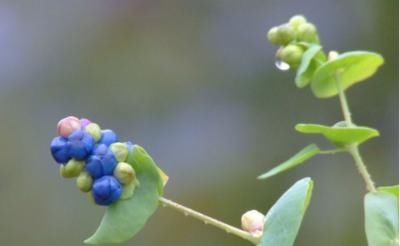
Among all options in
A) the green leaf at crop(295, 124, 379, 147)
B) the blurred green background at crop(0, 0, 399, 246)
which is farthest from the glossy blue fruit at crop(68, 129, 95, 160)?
the blurred green background at crop(0, 0, 399, 246)

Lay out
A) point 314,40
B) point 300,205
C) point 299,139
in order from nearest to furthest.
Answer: point 300,205 → point 314,40 → point 299,139

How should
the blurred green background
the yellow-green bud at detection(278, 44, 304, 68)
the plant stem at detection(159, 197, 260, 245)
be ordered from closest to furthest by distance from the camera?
the plant stem at detection(159, 197, 260, 245) < the yellow-green bud at detection(278, 44, 304, 68) < the blurred green background

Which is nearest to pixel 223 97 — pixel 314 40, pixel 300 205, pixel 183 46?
pixel 183 46

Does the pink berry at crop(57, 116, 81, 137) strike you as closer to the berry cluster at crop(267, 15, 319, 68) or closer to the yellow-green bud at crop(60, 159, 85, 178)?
the yellow-green bud at crop(60, 159, 85, 178)

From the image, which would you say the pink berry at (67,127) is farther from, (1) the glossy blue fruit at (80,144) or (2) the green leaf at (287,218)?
(2) the green leaf at (287,218)

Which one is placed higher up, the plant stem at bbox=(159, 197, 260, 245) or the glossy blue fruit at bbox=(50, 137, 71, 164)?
the glossy blue fruit at bbox=(50, 137, 71, 164)

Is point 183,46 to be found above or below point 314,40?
below

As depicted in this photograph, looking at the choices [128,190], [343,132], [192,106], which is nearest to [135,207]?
[128,190]

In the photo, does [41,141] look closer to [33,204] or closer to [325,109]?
[33,204]
